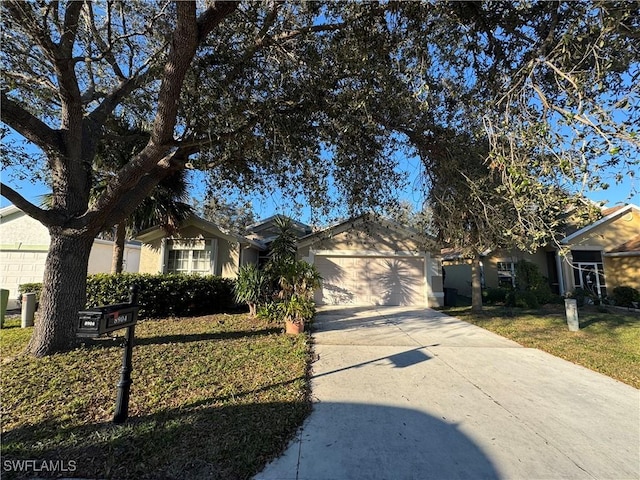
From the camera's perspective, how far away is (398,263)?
1438 cm

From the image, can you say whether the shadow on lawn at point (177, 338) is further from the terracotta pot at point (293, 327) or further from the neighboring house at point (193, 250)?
the neighboring house at point (193, 250)

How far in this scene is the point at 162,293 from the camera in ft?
34.0

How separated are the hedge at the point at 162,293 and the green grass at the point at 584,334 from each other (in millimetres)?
9135

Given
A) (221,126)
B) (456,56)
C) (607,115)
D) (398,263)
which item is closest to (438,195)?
(456,56)

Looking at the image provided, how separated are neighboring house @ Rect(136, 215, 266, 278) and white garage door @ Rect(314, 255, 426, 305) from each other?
145 inches

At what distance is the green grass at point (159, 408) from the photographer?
2.92 metres

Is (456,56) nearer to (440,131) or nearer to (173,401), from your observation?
(440,131)

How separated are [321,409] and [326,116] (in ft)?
16.7

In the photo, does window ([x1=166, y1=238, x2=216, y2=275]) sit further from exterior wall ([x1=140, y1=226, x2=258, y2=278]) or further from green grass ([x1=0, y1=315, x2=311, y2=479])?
green grass ([x1=0, y1=315, x2=311, y2=479])

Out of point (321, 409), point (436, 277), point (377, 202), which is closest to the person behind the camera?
point (321, 409)

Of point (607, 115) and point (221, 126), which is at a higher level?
point (221, 126)

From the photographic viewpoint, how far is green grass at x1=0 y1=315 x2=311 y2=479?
9.59ft

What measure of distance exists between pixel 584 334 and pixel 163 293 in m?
12.6

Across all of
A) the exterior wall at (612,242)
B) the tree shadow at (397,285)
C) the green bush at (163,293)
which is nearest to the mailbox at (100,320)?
the green bush at (163,293)
